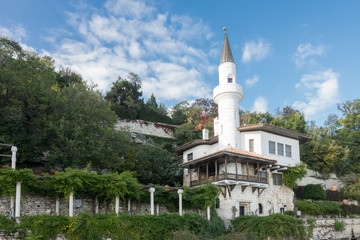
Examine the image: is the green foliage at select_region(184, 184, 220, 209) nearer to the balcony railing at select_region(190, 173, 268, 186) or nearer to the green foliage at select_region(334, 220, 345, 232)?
the balcony railing at select_region(190, 173, 268, 186)

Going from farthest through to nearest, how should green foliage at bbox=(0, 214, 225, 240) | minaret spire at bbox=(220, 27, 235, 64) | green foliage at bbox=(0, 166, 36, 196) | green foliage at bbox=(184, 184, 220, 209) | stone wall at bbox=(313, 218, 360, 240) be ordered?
minaret spire at bbox=(220, 27, 235, 64) < stone wall at bbox=(313, 218, 360, 240) < green foliage at bbox=(184, 184, 220, 209) < green foliage at bbox=(0, 166, 36, 196) < green foliage at bbox=(0, 214, 225, 240)

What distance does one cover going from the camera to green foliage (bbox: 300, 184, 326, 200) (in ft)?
92.5

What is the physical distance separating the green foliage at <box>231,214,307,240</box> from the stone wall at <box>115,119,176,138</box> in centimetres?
2155

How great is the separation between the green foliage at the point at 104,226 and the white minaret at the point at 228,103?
28.7ft

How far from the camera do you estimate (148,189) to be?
20031 millimetres

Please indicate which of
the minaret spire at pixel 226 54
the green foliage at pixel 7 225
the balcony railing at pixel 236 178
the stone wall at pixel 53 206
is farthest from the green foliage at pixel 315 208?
the green foliage at pixel 7 225

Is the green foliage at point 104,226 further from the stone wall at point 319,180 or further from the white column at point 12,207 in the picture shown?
the stone wall at point 319,180

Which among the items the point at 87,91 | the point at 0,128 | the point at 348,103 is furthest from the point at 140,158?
the point at 348,103

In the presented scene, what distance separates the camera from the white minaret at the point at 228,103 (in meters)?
26.6

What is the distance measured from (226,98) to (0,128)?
17.0 m

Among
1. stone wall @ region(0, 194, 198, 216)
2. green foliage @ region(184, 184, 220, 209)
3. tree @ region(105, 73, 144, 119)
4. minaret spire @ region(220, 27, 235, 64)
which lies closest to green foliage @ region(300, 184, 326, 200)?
green foliage @ region(184, 184, 220, 209)

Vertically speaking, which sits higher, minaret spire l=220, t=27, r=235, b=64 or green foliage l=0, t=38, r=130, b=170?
minaret spire l=220, t=27, r=235, b=64

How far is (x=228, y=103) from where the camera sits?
27.3 m

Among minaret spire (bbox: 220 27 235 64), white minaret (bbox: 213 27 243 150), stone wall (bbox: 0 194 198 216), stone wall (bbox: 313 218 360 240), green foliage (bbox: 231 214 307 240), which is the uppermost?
minaret spire (bbox: 220 27 235 64)
